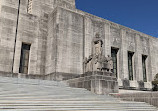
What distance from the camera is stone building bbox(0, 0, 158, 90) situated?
2136 centimetres

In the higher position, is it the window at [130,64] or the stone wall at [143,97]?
the window at [130,64]

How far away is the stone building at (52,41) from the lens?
21.4 m

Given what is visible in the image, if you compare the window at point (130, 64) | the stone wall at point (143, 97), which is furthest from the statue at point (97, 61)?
the window at point (130, 64)

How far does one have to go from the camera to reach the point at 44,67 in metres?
23.7

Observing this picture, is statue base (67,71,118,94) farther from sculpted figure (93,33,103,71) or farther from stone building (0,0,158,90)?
stone building (0,0,158,90)

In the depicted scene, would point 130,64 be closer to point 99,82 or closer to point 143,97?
point 99,82

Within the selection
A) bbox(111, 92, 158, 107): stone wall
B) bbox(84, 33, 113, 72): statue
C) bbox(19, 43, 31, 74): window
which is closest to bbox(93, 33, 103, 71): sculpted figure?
bbox(84, 33, 113, 72): statue

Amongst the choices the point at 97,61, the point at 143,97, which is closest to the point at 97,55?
the point at 97,61

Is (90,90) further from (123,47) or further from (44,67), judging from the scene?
(123,47)

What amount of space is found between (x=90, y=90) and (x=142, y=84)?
58.8 feet

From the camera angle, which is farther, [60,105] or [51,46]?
[51,46]

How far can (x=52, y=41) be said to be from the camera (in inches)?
903

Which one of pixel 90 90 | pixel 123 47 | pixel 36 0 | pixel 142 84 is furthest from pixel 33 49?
pixel 142 84

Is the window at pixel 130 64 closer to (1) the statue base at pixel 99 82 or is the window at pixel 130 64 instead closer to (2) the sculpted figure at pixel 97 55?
(2) the sculpted figure at pixel 97 55
